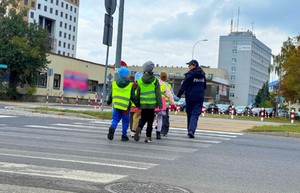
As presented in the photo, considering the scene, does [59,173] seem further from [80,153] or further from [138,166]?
[80,153]

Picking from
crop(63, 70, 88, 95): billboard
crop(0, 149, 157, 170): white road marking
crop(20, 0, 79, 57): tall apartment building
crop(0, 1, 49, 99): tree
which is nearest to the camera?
crop(0, 149, 157, 170): white road marking

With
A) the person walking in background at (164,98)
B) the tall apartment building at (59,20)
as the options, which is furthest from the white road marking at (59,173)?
the tall apartment building at (59,20)

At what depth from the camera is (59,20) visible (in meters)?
122

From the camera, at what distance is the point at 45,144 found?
8812 mm

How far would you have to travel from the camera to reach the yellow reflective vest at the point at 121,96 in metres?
9.86

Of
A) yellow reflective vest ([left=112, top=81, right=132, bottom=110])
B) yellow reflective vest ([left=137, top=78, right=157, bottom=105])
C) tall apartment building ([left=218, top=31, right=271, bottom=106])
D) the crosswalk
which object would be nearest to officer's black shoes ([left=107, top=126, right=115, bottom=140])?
the crosswalk

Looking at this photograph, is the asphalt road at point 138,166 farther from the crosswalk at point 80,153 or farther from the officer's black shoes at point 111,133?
the officer's black shoes at point 111,133

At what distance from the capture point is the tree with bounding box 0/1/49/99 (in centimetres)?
3850

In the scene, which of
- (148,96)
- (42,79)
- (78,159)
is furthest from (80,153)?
(42,79)

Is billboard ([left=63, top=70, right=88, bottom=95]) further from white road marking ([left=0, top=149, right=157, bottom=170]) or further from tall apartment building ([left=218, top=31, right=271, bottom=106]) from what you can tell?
tall apartment building ([left=218, top=31, right=271, bottom=106])

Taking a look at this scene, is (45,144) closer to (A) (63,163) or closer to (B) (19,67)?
(A) (63,163)

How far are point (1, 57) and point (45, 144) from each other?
31.7 meters

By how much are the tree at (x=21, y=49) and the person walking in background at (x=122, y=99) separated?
30.2 metres

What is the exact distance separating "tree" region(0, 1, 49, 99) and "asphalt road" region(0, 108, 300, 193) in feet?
97.0
